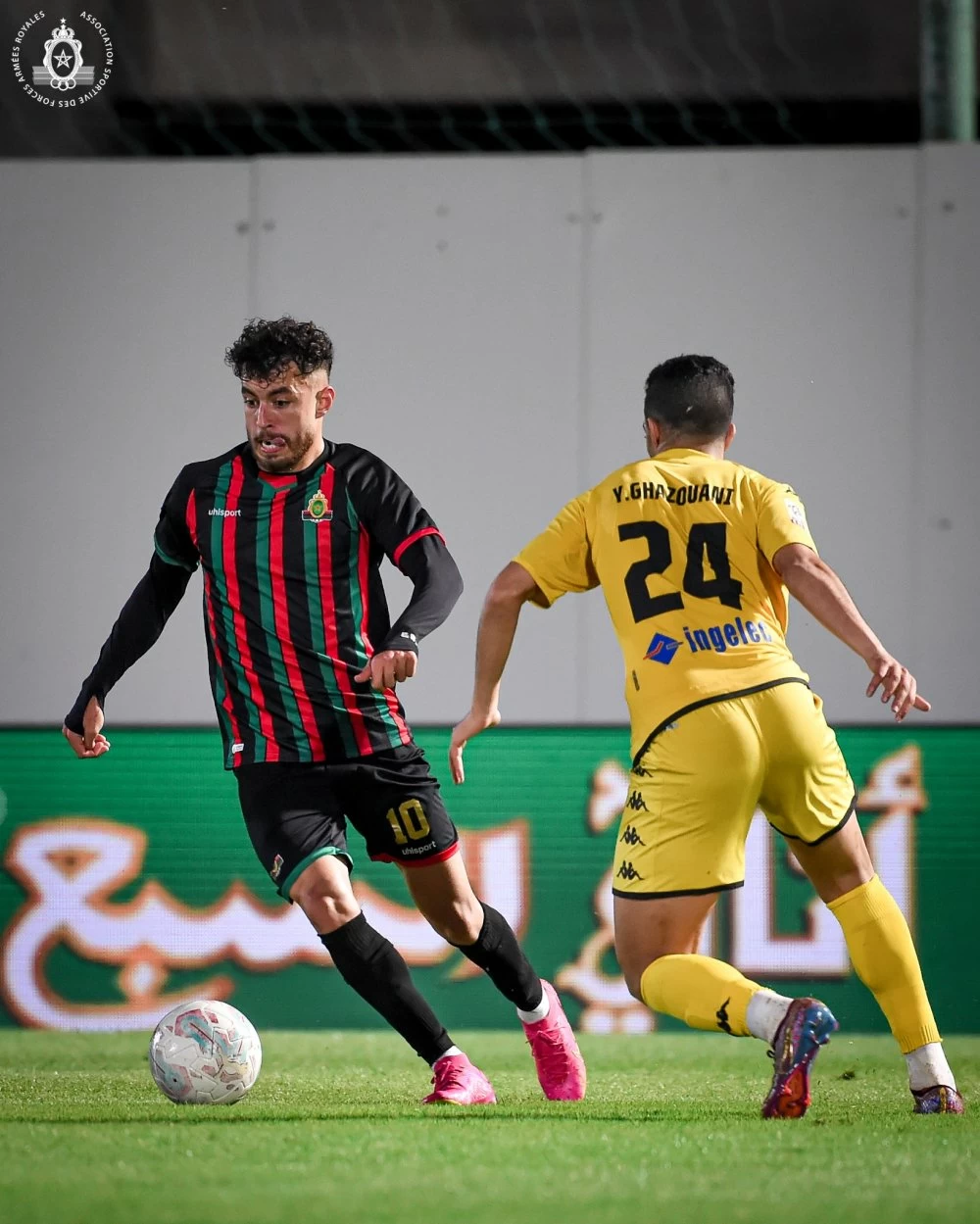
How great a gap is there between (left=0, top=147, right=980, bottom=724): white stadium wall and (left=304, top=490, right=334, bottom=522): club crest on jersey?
11.2 ft

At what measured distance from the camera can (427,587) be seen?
401cm

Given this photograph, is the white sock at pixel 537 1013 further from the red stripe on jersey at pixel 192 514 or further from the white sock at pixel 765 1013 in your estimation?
the red stripe on jersey at pixel 192 514

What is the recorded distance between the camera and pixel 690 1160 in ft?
9.78

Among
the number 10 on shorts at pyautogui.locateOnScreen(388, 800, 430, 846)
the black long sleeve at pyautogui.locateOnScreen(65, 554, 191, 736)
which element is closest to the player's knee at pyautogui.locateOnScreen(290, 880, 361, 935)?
the number 10 on shorts at pyautogui.locateOnScreen(388, 800, 430, 846)

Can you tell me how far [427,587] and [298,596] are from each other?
0.32 meters

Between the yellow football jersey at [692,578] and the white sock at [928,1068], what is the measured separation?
85cm

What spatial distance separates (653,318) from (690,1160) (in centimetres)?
518

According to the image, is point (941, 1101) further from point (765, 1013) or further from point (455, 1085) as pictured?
point (455, 1085)

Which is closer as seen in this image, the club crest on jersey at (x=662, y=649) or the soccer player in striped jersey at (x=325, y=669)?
the club crest on jersey at (x=662, y=649)

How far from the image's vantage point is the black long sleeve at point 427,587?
3886mm

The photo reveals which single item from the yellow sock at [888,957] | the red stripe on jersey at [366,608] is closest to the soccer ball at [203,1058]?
the red stripe on jersey at [366,608]

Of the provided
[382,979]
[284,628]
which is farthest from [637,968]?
[284,628]

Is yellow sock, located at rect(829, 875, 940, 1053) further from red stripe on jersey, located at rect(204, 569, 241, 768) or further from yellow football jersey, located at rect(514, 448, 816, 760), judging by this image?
red stripe on jersey, located at rect(204, 569, 241, 768)

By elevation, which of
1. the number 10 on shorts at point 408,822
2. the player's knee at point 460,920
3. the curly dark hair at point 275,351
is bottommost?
the player's knee at point 460,920
